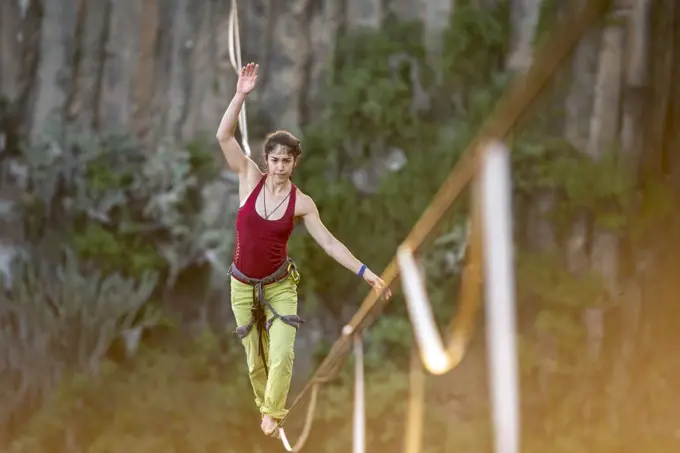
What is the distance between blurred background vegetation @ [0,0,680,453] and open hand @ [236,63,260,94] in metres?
1.95

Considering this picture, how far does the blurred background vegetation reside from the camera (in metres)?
3.23

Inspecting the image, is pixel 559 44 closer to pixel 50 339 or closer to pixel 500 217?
pixel 500 217

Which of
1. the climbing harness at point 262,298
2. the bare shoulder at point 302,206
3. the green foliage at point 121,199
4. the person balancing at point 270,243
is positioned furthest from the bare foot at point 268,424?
the green foliage at point 121,199

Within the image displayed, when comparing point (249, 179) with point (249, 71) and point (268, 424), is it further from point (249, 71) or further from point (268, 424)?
point (268, 424)

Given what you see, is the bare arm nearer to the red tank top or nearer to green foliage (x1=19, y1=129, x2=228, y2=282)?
A: the red tank top

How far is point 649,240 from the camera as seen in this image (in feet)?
11.0

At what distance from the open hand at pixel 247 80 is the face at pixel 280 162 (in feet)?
0.34

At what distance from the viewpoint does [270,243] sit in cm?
135

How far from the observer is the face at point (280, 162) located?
4.24 feet

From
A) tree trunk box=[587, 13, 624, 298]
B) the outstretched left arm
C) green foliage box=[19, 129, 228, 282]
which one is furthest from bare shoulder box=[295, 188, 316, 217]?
tree trunk box=[587, 13, 624, 298]

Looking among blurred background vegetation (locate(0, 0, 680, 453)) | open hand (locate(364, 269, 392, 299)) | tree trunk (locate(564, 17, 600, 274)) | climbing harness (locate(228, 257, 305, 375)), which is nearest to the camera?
open hand (locate(364, 269, 392, 299))

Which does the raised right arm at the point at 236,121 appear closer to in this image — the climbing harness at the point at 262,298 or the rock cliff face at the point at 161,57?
the climbing harness at the point at 262,298

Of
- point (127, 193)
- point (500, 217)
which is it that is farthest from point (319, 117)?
point (500, 217)

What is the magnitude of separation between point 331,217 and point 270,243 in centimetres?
193
